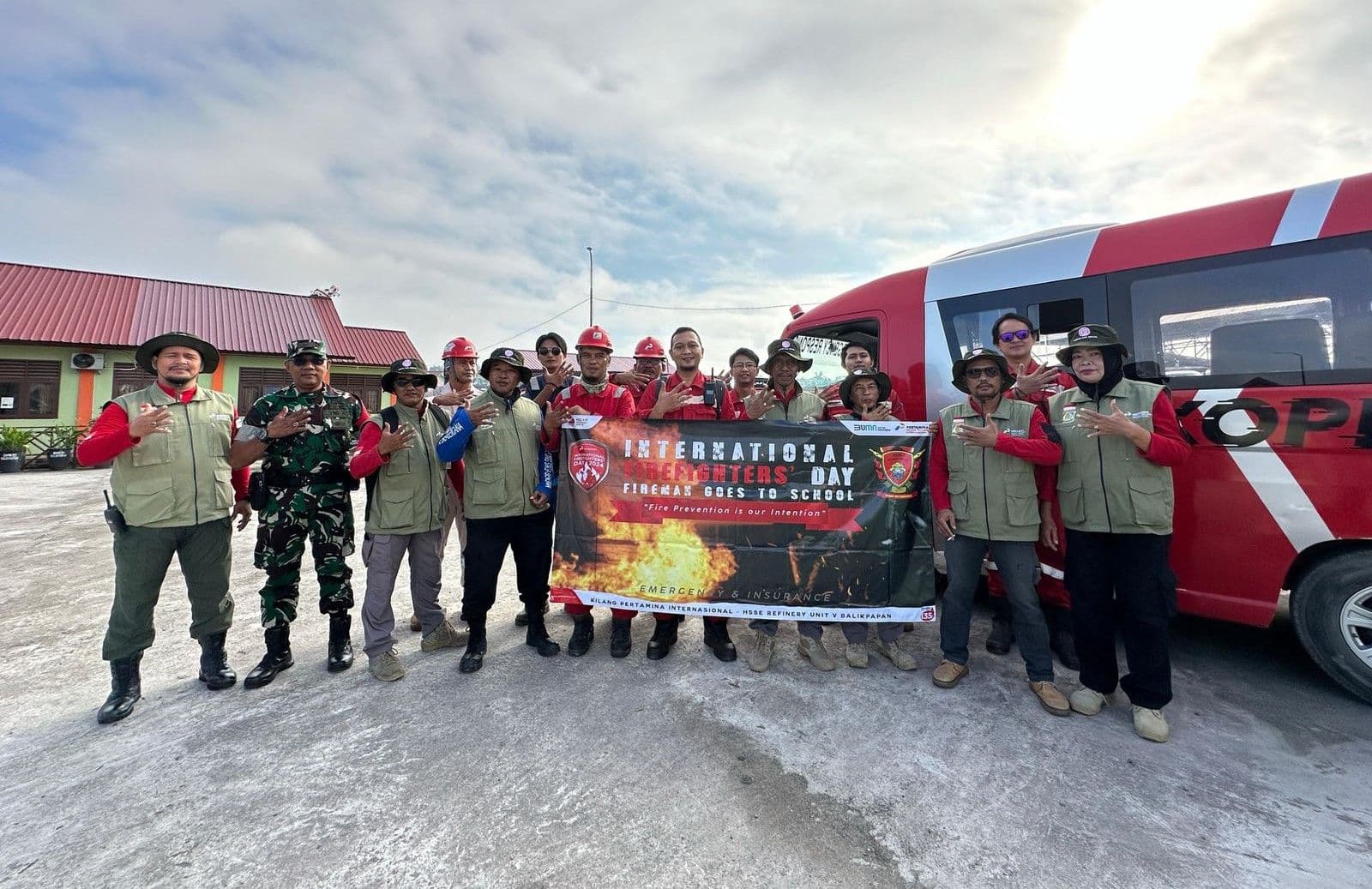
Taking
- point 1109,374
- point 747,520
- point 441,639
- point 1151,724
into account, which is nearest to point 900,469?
point 747,520

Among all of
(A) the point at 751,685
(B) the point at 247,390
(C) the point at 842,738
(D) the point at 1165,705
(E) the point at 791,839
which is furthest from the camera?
(B) the point at 247,390

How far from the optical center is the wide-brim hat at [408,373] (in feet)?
10.6

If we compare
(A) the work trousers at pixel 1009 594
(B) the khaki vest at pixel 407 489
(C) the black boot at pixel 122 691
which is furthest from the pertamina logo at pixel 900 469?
(C) the black boot at pixel 122 691

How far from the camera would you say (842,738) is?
2613 mm

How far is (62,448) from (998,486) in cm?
1991

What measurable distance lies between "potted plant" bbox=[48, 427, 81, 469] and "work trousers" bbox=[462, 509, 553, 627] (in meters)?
16.3

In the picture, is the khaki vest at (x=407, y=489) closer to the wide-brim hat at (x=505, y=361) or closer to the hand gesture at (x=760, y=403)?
the wide-brim hat at (x=505, y=361)

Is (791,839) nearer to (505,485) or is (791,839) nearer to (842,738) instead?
(842,738)

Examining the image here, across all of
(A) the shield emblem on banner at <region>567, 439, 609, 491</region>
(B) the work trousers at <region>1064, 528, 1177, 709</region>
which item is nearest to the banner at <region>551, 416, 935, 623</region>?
A: (A) the shield emblem on banner at <region>567, 439, 609, 491</region>

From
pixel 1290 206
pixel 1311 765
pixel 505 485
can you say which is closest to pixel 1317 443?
pixel 1290 206

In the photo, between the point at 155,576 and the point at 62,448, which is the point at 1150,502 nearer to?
the point at 155,576

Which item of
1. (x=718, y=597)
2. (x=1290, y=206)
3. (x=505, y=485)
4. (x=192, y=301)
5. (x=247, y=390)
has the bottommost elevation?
(x=718, y=597)

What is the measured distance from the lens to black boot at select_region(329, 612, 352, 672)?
332cm

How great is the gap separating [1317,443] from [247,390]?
2150 centimetres
